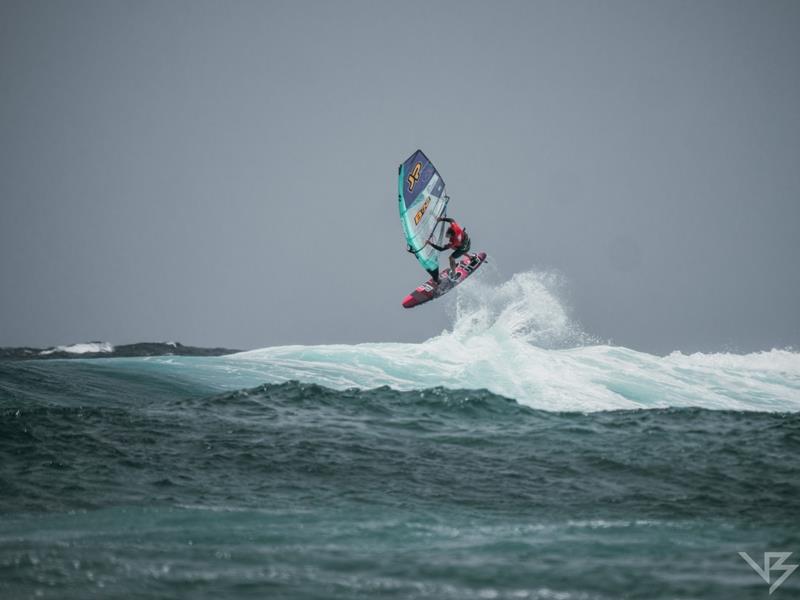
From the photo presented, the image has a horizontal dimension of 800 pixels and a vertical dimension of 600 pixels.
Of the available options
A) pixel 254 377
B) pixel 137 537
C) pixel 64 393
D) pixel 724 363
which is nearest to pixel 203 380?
pixel 254 377

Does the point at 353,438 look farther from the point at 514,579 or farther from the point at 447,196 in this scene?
the point at 447,196

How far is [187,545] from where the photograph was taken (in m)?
8.79

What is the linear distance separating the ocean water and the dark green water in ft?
0.14

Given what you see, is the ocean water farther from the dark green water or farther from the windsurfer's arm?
the windsurfer's arm

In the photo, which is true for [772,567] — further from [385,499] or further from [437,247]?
[437,247]

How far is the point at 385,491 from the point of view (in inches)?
464

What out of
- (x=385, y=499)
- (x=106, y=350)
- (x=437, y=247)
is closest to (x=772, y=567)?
(x=385, y=499)

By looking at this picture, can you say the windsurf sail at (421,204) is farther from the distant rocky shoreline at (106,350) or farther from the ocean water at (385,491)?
the distant rocky shoreline at (106,350)

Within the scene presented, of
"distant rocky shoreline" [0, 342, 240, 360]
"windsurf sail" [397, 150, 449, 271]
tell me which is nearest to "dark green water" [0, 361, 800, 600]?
"windsurf sail" [397, 150, 449, 271]

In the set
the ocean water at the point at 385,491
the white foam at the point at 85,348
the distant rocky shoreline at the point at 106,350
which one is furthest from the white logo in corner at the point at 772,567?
the white foam at the point at 85,348

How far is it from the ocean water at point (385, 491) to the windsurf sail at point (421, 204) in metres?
4.55

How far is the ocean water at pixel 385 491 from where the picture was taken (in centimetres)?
779

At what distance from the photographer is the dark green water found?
773cm

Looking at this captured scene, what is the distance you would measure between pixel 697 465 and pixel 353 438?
22.9ft
